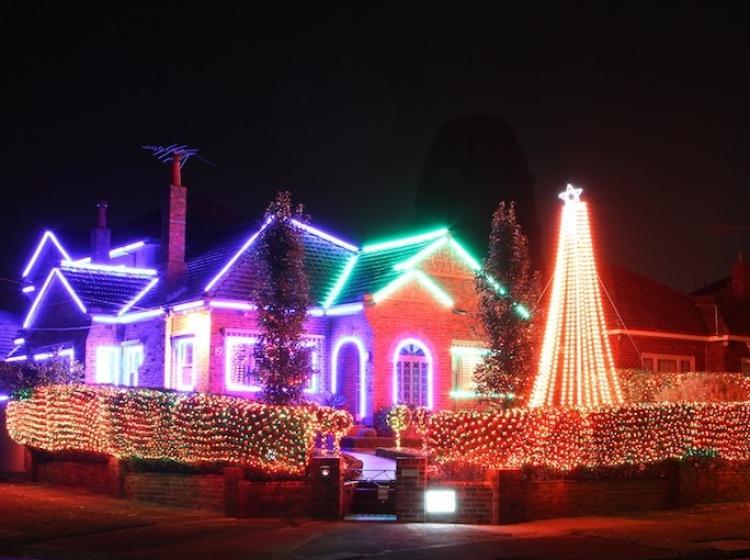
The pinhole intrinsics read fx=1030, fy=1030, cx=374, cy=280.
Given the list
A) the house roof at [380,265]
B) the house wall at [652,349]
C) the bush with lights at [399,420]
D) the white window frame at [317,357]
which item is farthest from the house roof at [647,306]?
the bush with lights at [399,420]

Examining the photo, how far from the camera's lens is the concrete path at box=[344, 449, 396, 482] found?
2162 centimetres

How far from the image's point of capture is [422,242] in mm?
31453

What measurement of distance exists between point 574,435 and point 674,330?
68.5ft

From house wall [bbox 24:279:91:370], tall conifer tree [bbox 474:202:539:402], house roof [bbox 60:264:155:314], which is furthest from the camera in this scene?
house wall [bbox 24:279:91:370]

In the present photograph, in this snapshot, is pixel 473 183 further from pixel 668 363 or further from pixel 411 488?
pixel 411 488

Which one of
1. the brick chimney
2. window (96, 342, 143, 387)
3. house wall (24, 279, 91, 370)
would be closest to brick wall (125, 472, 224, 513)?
window (96, 342, 143, 387)

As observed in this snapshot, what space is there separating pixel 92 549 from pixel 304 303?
29.4 ft

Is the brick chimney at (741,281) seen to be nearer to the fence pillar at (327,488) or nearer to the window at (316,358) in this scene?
the window at (316,358)

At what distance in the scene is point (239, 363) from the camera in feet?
97.3

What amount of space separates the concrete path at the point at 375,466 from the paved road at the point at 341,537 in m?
3.16

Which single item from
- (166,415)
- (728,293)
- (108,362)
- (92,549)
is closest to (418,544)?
(92,549)

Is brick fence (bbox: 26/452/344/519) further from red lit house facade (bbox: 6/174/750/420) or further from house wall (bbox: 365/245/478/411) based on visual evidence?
house wall (bbox: 365/245/478/411)

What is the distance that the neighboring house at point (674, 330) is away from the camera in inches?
1521

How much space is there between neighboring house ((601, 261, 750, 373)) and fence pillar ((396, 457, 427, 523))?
20770 mm
